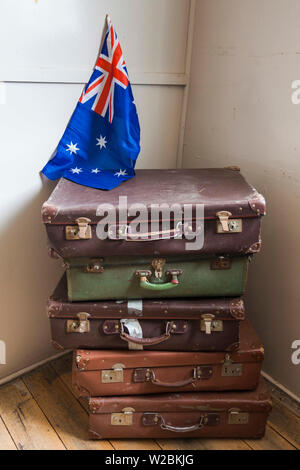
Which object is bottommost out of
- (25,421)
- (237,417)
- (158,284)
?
(25,421)

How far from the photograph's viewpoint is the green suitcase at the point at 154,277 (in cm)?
126

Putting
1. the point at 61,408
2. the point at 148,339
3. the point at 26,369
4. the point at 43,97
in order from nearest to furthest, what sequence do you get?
the point at 148,339 < the point at 43,97 < the point at 61,408 < the point at 26,369

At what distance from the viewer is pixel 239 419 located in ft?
4.55

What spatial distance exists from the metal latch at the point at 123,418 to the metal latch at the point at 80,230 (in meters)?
0.60

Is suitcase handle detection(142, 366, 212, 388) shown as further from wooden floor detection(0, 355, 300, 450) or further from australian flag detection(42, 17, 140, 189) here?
australian flag detection(42, 17, 140, 189)

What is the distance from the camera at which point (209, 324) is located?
1.29 m

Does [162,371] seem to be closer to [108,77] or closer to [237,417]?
[237,417]

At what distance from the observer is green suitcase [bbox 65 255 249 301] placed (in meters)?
1.26

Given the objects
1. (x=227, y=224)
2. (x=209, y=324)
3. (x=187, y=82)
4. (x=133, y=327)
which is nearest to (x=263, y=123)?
(x=187, y=82)

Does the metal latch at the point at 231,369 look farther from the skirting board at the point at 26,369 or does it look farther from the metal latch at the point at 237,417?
the skirting board at the point at 26,369

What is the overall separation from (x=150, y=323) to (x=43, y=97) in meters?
0.84

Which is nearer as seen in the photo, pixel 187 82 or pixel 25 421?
pixel 25 421

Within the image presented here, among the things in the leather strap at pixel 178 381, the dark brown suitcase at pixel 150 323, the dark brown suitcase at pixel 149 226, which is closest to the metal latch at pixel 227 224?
the dark brown suitcase at pixel 149 226

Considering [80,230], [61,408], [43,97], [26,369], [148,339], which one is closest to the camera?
[80,230]
